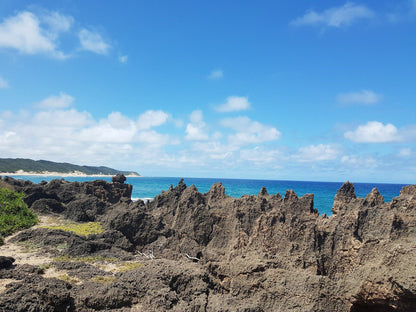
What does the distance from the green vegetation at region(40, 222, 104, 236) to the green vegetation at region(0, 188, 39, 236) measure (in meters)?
1.44

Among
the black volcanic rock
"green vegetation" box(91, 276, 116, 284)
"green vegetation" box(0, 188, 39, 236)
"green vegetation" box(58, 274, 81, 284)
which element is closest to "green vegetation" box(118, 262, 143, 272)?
"green vegetation" box(91, 276, 116, 284)

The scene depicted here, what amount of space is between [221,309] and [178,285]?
5.68ft

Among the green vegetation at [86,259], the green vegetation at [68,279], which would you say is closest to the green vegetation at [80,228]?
the green vegetation at [86,259]

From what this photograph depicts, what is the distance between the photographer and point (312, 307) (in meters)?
6.75

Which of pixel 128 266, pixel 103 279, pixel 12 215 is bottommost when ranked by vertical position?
pixel 128 266

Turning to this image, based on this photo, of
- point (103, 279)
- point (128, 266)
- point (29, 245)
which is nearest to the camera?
point (103, 279)

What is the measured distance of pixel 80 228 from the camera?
19578mm

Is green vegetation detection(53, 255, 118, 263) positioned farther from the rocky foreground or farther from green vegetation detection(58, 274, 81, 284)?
green vegetation detection(58, 274, 81, 284)

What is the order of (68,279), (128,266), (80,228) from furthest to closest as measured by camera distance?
(80,228), (128,266), (68,279)

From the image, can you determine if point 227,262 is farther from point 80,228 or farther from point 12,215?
point 12,215

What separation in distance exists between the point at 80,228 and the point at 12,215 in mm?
4801

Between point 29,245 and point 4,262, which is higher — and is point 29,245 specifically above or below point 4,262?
below

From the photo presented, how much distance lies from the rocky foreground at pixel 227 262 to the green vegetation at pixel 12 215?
4.59 ft

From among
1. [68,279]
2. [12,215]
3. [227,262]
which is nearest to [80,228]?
[12,215]
